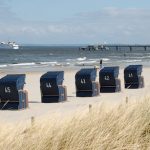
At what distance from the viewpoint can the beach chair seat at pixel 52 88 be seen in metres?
17.9

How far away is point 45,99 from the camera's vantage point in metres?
18.3

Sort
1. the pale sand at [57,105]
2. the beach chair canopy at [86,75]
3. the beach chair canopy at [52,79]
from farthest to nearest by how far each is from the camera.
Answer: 1. the beach chair canopy at [86,75]
2. the beach chair canopy at [52,79]
3. the pale sand at [57,105]

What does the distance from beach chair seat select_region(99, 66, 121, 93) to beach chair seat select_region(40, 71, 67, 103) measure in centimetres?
366

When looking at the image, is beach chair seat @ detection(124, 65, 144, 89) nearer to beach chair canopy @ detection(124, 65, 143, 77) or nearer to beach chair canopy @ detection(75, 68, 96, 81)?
beach chair canopy @ detection(124, 65, 143, 77)

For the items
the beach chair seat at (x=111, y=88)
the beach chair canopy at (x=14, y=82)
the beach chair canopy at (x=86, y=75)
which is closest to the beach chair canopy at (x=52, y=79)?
the beach chair canopy at (x=14, y=82)

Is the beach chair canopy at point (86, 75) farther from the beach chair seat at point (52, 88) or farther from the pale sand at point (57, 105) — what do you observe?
the beach chair seat at point (52, 88)

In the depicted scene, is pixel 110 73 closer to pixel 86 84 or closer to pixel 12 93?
pixel 86 84

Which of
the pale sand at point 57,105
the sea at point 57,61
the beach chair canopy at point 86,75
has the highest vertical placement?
the beach chair canopy at point 86,75

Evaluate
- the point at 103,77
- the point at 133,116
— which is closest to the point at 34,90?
the point at 103,77

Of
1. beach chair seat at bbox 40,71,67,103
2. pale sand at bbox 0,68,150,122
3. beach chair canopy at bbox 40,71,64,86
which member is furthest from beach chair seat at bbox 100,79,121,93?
beach chair canopy at bbox 40,71,64,86

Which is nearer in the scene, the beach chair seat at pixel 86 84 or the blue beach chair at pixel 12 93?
the blue beach chair at pixel 12 93

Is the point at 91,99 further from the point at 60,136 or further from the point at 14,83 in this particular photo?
the point at 60,136

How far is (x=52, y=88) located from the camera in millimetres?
18109

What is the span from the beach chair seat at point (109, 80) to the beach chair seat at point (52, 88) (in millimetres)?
3657
